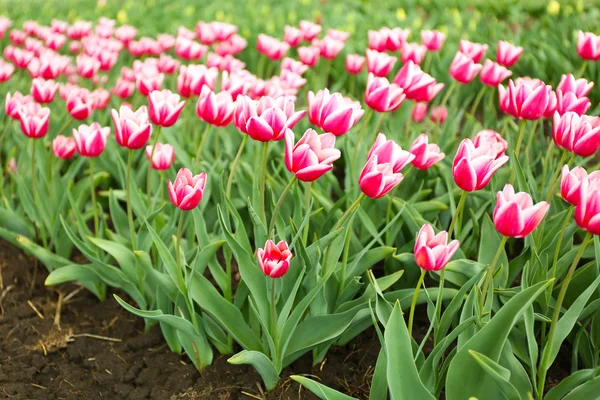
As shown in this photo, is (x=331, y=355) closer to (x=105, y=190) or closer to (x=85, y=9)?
(x=105, y=190)

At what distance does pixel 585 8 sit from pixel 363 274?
445cm

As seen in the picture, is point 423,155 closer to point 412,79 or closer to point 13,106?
point 412,79

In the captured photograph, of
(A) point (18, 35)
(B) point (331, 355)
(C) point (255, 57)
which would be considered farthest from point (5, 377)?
(C) point (255, 57)

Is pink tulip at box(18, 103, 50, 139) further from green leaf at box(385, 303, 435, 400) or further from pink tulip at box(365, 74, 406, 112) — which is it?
green leaf at box(385, 303, 435, 400)

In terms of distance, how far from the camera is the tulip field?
163 cm

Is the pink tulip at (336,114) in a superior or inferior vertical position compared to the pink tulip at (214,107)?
superior

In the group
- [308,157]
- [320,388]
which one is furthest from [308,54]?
[320,388]

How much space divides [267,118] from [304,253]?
1.39 ft

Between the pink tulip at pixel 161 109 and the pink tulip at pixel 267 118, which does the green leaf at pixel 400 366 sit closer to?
the pink tulip at pixel 267 118

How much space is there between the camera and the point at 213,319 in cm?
216

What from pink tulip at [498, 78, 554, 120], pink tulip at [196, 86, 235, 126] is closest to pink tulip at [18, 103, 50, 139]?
pink tulip at [196, 86, 235, 126]

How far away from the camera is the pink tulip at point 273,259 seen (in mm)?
1631

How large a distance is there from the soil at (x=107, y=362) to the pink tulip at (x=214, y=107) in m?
0.80

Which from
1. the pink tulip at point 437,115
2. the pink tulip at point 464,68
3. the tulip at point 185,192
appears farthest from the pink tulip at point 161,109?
the pink tulip at point 437,115
